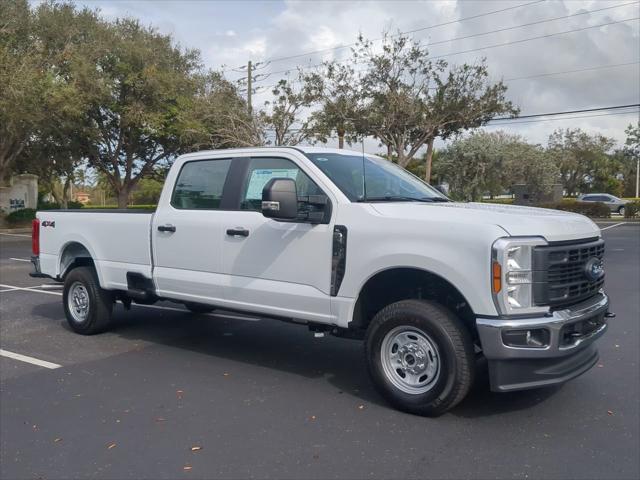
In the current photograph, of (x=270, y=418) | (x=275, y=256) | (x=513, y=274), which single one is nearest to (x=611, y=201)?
(x=275, y=256)

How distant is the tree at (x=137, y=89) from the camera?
28.0 m

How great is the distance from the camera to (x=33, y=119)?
24.3 m

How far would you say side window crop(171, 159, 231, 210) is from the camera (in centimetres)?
616

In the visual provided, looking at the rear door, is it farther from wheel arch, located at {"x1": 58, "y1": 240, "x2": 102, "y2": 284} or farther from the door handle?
wheel arch, located at {"x1": 58, "y1": 240, "x2": 102, "y2": 284}

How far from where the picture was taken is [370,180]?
5570 mm

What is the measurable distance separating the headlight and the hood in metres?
0.09

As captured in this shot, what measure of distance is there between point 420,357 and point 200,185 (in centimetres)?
298

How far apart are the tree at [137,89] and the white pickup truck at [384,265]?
22.9m

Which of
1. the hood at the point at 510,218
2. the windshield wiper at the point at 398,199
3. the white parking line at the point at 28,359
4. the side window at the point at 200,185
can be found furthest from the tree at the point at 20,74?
the hood at the point at 510,218

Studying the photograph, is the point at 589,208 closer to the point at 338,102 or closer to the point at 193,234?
the point at 338,102

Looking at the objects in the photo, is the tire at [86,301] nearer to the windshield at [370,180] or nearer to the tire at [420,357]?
the windshield at [370,180]

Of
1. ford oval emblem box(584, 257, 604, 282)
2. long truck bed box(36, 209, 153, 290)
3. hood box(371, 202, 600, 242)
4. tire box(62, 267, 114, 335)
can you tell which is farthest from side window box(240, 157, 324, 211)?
tire box(62, 267, 114, 335)

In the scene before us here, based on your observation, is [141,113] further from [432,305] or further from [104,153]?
[432,305]

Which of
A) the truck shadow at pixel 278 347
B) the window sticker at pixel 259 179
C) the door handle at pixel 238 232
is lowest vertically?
the truck shadow at pixel 278 347
